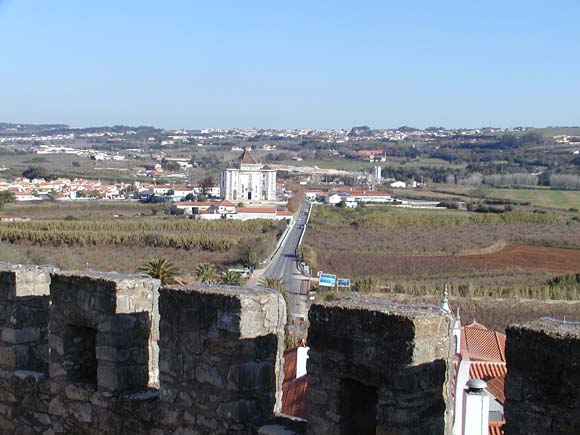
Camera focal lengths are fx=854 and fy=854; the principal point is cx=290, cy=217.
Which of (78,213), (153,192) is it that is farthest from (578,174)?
(78,213)

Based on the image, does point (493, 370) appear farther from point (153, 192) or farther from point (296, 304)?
point (153, 192)

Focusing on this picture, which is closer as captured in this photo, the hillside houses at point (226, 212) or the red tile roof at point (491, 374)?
the red tile roof at point (491, 374)

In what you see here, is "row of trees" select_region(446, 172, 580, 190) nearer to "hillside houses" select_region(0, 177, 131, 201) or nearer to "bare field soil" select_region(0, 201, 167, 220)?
"hillside houses" select_region(0, 177, 131, 201)

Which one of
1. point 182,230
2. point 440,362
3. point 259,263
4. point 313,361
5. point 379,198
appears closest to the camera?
point 440,362

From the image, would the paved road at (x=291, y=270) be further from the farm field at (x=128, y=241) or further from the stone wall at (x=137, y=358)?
the stone wall at (x=137, y=358)

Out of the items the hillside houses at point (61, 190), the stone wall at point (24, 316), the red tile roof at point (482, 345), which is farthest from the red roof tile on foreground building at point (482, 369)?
the hillside houses at point (61, 190)

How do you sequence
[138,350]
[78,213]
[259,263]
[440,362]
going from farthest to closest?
[78,213] → [259,263] → [138,350] → [440,362]

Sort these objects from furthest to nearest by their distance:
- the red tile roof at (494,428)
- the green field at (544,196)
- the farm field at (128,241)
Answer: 1. the green field at (544,196)
2. the farm field at (128,241)
3. the red tile roof at (494,428)

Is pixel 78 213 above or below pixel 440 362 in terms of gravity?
below
